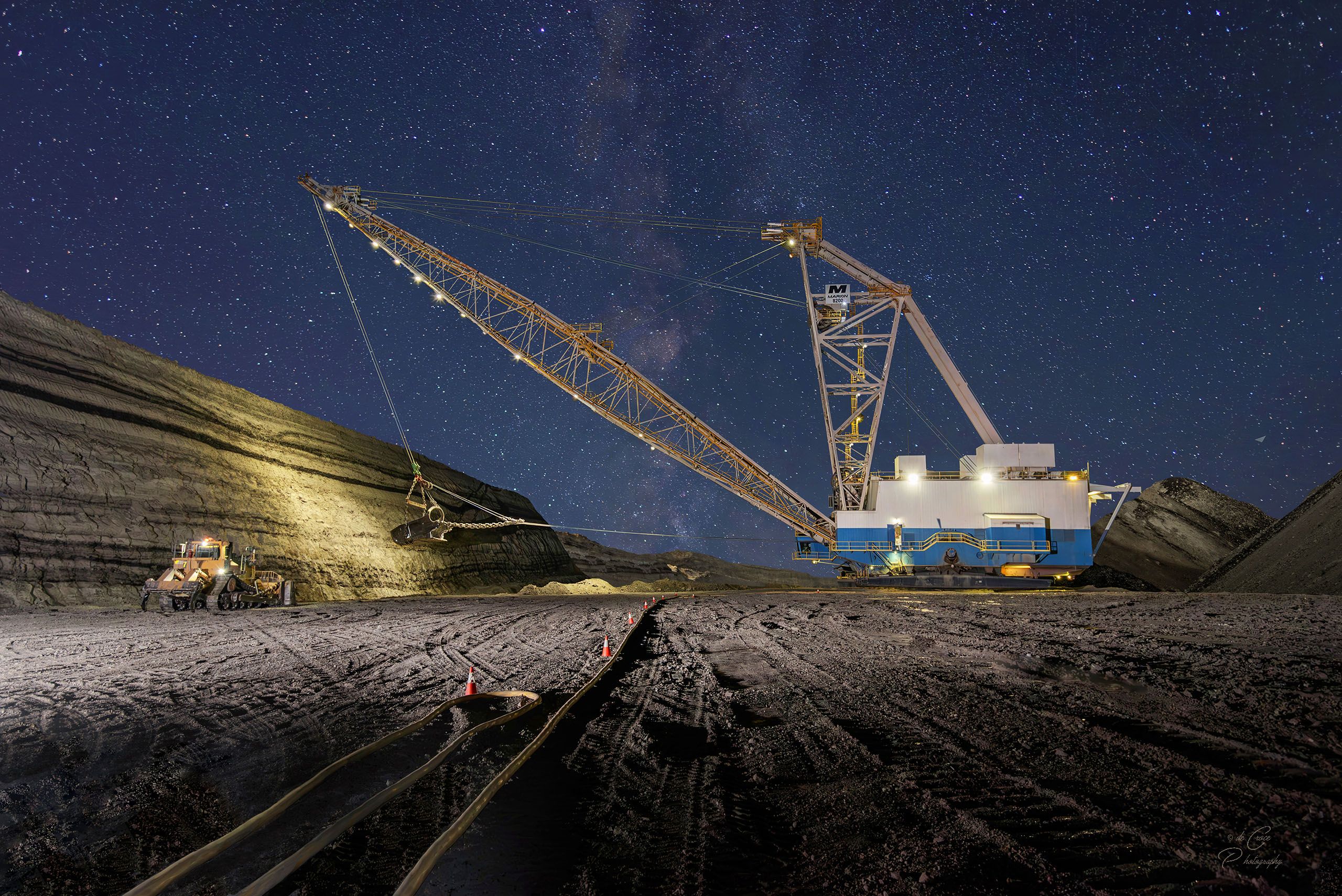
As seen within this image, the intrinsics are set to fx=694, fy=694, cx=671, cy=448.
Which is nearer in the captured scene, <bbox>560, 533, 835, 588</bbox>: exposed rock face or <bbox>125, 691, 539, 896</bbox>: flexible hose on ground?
<bbox>125, 691, 539, 896</bbox>: flexible hose on ground

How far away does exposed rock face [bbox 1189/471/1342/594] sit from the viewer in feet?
61.7

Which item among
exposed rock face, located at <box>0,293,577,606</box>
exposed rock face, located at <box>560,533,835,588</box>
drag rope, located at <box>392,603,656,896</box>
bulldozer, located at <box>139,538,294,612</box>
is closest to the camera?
drag rope, located at <box>392,603,656,896</box>

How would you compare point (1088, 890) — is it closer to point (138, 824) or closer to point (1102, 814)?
point (1102, 814)

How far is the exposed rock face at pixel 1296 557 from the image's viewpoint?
1881 centimetres

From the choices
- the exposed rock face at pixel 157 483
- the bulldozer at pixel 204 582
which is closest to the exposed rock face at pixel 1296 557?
the bulldozer at pixel 204 582

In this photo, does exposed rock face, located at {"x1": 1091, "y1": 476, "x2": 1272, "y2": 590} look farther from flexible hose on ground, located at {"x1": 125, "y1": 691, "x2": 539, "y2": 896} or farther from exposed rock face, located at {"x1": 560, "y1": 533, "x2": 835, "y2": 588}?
flexible hose on ground, located at {"x1": 125, "y1": 691, "x2": 539, "y2": 896}

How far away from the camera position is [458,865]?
10.5ft

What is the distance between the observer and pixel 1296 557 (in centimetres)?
2066

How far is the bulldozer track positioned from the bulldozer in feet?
58.4

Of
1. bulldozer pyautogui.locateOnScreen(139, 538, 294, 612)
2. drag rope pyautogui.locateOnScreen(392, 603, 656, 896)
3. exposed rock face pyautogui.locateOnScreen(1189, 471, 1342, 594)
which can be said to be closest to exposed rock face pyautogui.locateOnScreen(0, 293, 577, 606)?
bulldozer pyautogui.locateOnScreen(139, 538, 294, 612)

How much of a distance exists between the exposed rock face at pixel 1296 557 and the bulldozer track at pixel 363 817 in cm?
2158

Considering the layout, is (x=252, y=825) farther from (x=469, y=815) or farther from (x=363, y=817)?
(x=469, y=815)

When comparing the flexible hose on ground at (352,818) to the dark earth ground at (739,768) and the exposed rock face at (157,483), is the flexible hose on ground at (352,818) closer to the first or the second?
the dark earth ground at (739,768)

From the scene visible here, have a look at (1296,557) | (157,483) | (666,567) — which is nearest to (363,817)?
(1296,557)
